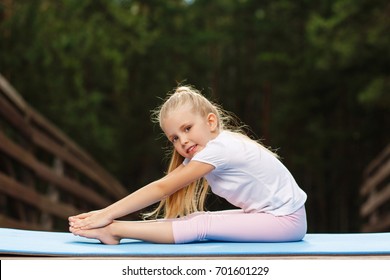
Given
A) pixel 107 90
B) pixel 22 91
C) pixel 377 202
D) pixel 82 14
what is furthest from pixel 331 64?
pixel 82 14

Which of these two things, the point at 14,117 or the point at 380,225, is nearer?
the point at 14,117

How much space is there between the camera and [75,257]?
2809 mm

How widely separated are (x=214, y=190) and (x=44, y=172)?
4.58 m

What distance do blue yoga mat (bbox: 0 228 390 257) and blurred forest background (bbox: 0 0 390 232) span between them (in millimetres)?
9553

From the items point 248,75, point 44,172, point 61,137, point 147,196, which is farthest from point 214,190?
point 248,75

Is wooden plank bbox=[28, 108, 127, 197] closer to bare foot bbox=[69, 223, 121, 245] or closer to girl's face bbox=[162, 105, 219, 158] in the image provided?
girl's face bbox=[162, 105, 219, 158]

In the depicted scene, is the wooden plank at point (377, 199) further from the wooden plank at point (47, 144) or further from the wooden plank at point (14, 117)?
the wooden plank at point (14, 117)

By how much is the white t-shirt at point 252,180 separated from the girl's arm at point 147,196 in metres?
0.12

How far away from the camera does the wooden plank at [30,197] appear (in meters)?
6.34

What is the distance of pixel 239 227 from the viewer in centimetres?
328

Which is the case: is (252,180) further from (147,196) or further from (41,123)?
(41,123)

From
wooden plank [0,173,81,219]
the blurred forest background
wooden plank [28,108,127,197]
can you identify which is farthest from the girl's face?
the blurred forest background

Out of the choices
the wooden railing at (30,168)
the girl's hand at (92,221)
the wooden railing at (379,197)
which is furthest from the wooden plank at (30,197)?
the wooden railing at (379,197)
